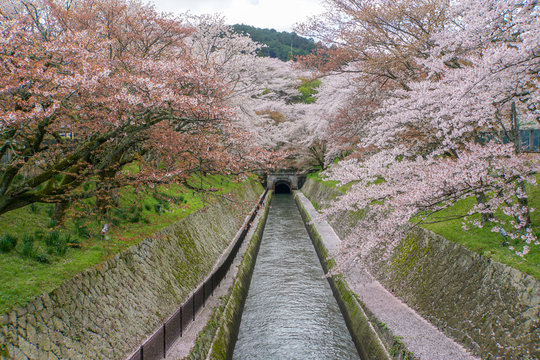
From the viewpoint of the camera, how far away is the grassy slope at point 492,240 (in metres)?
6.78

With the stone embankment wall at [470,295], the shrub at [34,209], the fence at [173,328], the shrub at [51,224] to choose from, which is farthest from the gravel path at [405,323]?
the shrub at [34,209]

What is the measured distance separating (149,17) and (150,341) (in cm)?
1355

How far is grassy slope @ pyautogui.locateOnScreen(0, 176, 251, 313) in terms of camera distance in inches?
232

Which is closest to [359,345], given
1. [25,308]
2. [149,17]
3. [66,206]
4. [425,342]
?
[425,342]

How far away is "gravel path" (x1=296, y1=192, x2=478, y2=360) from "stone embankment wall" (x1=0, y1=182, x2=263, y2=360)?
5.50 meters

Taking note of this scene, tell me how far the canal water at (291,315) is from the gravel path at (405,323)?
1310 mm

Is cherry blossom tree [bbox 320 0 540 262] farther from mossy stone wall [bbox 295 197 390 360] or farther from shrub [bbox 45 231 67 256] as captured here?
shrub [bbox 45 231 67 256]

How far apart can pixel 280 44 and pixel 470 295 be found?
9154cm

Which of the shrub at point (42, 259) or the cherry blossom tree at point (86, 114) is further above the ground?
the cherry blossom tree at point (86, 114)

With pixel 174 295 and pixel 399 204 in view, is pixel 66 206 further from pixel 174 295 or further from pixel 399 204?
pixel 399 204

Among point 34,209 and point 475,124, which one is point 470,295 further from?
point 34,209

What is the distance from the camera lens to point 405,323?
8375mm

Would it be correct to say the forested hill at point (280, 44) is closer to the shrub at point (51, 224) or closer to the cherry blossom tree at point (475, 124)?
the cherry blossom tree at point (475, 124)

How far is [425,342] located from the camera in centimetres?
734
